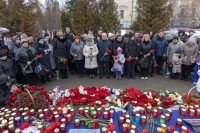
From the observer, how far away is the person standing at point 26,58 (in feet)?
15.2

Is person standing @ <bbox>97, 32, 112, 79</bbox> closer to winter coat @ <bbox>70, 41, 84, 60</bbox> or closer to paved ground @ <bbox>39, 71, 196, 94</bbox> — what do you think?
winter coat @ <bbox>70, 41, 84, 60</bbox>

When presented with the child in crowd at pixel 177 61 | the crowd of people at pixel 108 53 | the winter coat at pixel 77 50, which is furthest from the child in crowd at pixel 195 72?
the winter coat at pixel 77 50

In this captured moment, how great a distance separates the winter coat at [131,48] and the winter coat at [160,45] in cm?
94

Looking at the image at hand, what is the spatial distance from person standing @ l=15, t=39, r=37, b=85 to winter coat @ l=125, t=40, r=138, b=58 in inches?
134

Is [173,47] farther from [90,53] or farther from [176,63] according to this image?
[90,53]

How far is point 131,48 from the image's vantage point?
5676mm

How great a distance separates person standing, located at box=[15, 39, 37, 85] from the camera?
463 centimetres

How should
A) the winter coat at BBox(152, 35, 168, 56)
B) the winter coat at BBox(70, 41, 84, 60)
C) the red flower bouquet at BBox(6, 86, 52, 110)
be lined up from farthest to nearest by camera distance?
1. the winter coat at BBox(152, 35, 168, 56)
2. the winter coat at BBox(70, 41, 84, 60)
3. the red flower bouquet at BBox(6, 86, 52, 110)

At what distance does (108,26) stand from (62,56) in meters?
5.39

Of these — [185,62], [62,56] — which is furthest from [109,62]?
[185,62]

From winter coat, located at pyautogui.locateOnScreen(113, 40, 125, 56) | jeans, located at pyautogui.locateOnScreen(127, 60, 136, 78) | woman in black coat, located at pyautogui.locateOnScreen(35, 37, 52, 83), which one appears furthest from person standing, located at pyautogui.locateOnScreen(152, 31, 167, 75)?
woman in black coat, located at pyautogui.locateOnScreen(35, 37, 52, 83)

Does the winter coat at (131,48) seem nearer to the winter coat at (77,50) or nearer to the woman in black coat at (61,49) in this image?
the winter coat at (77,50)

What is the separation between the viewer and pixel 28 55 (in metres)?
4.73

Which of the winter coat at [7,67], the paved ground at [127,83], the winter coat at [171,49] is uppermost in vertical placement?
the winter coat at [171,49]
